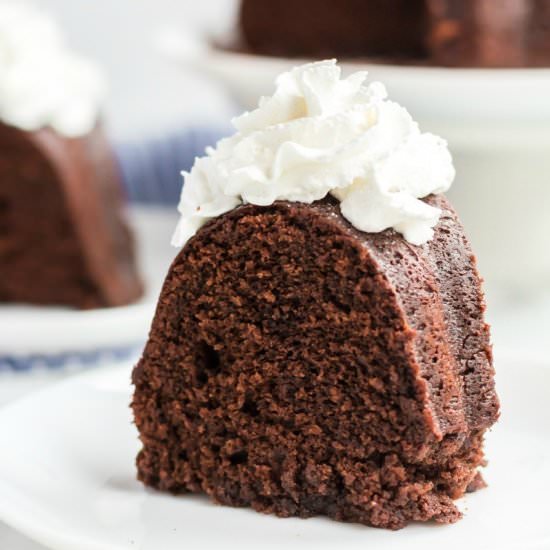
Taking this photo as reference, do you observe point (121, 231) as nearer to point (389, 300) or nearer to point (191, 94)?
point (389, 300)

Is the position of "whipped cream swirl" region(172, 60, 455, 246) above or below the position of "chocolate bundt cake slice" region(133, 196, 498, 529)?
above

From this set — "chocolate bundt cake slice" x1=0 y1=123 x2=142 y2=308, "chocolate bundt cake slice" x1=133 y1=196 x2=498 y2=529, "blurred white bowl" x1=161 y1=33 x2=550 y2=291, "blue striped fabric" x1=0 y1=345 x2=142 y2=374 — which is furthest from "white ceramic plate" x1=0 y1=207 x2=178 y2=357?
"chocolate bundt cake slice" x1=133 y1=196 x2=498 y2=529

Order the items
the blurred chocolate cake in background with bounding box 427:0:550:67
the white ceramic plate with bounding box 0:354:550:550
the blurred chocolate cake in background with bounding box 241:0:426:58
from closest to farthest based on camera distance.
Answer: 1. the white ceramic plate with bounding box 0:354:550:550
2. the blurred chocolate cake in background with bounding box 427:0:550:67
3. the blurred chocolate cake in background with bounding box 241:0:426:58

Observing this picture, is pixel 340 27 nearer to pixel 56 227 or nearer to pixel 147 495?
pixel 56 227

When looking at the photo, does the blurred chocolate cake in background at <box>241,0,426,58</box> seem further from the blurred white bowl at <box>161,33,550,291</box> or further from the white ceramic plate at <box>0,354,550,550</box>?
the white ceramic plate at <box>0,354,550,550</box>

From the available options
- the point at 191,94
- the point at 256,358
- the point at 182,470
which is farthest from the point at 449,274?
the point at 191,94
